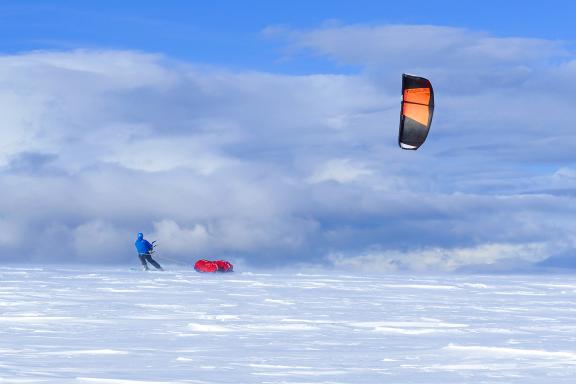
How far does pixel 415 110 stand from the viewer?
14.0 metres

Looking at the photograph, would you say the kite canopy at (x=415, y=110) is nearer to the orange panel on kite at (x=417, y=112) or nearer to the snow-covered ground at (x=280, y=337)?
the orange panel on kite at (x=417, y=112)

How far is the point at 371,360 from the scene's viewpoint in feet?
22.3

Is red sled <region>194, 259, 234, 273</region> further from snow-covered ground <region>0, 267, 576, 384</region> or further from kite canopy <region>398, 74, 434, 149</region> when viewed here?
kite canopy <region>398, 74, 434, 149</region>

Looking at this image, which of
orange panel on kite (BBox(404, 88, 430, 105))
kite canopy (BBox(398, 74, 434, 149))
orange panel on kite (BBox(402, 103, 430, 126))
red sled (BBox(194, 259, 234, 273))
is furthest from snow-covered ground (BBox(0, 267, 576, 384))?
red sled (BBox(194, 259, 234, 273))

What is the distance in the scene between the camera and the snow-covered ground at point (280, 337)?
610cm

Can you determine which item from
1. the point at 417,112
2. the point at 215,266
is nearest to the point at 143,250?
the point at 215,266

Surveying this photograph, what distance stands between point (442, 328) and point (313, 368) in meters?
3.20

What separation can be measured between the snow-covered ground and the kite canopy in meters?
2.44

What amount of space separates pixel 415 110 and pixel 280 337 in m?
6.69

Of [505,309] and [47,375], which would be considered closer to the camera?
[47,375]

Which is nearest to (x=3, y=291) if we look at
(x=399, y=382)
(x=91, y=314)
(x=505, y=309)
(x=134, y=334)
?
(x=91, y=314)

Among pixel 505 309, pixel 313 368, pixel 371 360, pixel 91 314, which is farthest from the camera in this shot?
pixel 505 309

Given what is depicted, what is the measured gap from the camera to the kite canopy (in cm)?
1400

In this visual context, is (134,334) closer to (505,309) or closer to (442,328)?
(442,328)
